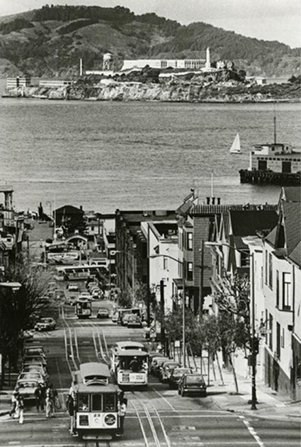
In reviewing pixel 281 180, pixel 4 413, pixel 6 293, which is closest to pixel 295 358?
pixel 4 413

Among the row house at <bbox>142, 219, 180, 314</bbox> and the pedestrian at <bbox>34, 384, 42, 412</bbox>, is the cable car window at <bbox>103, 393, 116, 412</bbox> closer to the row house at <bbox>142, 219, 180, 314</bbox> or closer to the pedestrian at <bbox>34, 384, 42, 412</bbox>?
the pedestrian at <bbox>34, 384, 42, 412</bbox>

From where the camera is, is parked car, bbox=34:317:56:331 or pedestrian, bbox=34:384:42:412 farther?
parked car, bbox=34:317:56:331

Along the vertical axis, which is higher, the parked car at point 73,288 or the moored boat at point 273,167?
the moored boat at point 273,167

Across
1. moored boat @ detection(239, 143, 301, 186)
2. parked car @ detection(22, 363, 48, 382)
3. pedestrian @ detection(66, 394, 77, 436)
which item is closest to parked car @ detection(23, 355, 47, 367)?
parked car @ detection(22, 363, 48, 382)

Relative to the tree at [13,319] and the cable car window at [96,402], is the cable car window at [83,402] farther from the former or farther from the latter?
the tree at [13,319]

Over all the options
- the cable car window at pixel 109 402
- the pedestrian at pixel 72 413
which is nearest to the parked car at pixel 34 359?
the pedestrian at pixel 72 413

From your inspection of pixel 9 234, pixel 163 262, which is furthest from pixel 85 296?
pixel 9 234

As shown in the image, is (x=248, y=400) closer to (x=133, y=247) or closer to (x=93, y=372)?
(x=93, y=372)
